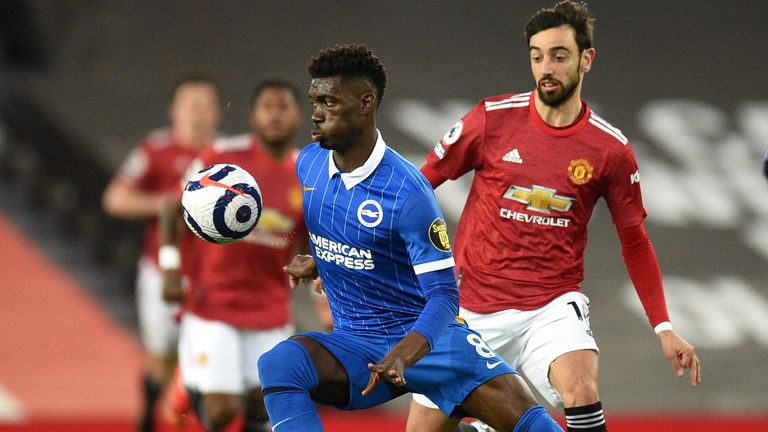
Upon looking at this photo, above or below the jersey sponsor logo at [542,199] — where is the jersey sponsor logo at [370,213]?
below

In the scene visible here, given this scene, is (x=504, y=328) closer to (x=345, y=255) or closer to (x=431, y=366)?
(x=431, y=366)

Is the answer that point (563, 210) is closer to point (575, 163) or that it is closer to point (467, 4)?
point (575, 163)

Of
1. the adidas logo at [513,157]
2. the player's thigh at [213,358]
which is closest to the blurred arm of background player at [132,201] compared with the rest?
the player's thigh at [213,358]

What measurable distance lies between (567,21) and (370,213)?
49.4 inches

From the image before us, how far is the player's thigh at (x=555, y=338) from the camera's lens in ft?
17.1

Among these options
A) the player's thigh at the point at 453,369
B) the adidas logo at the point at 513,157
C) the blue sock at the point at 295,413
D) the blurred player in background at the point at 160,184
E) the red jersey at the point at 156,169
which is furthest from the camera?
the red jersey at the point at 156,169

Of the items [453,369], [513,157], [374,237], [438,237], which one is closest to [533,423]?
[453,369]

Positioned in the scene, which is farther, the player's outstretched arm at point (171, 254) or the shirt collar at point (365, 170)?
the player's outstretched arm at point (171, 254)

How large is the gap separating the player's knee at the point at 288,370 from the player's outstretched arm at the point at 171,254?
6.42ft

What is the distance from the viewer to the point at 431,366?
4.72 meters

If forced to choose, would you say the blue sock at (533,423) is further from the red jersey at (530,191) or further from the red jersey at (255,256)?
the red jersey at (255,256)

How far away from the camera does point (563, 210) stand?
5309 millimetres

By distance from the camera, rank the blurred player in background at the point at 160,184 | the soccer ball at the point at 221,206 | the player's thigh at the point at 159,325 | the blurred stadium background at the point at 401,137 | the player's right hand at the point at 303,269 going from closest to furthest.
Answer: the player's right hand at the point at 303,269, the soccer ball at the point at 221,206, the blurred player in background at the point at 160,184, the player's thigh at the point at 159,325, the blurred stadium background at the point at 401,137

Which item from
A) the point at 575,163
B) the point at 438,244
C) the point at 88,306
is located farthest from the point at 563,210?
the point at 88,306
